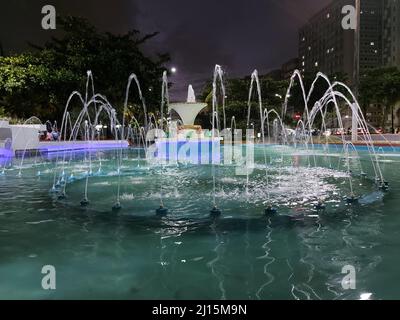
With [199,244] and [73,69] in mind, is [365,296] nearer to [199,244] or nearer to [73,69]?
[199,244]

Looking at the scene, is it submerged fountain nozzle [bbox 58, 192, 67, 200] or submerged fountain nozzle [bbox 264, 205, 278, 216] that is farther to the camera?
submerged fountain nozzle [bbox 58, 192, 67, 200]

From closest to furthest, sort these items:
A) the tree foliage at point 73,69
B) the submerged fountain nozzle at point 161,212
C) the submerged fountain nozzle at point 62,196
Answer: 1. the submerged fountain nozzle at point 161,212
2. the submerged fountain nozzle at point 62,196
3. the tree foliage at point 73,69

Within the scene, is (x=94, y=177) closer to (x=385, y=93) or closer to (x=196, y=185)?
(x=196, y=185)

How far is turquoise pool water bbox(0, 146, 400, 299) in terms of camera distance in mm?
4629

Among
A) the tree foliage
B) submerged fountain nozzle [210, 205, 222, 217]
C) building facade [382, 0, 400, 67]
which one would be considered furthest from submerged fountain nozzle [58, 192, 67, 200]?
building facade [382, 0, 400, 67]

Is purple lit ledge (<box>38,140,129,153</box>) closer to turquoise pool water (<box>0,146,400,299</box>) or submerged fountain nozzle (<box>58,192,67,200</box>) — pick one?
submerged fountain nozzle (<box>58,192,67,200</box>)

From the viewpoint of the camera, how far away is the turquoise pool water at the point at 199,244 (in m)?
4.63

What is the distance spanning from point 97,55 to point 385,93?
1248 inches

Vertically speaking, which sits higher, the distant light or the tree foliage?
the tree foliage

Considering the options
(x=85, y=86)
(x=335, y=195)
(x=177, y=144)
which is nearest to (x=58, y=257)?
(x=335, y=195)

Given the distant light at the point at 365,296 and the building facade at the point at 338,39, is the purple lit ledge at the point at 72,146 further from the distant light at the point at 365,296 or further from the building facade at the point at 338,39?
the building facade at the point at 338,39

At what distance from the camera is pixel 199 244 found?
629 centimetres

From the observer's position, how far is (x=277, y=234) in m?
6.82

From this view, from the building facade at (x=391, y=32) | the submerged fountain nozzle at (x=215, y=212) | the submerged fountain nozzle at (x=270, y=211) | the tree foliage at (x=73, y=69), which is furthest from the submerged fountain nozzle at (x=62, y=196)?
the building facade at (x=391, y=32)
